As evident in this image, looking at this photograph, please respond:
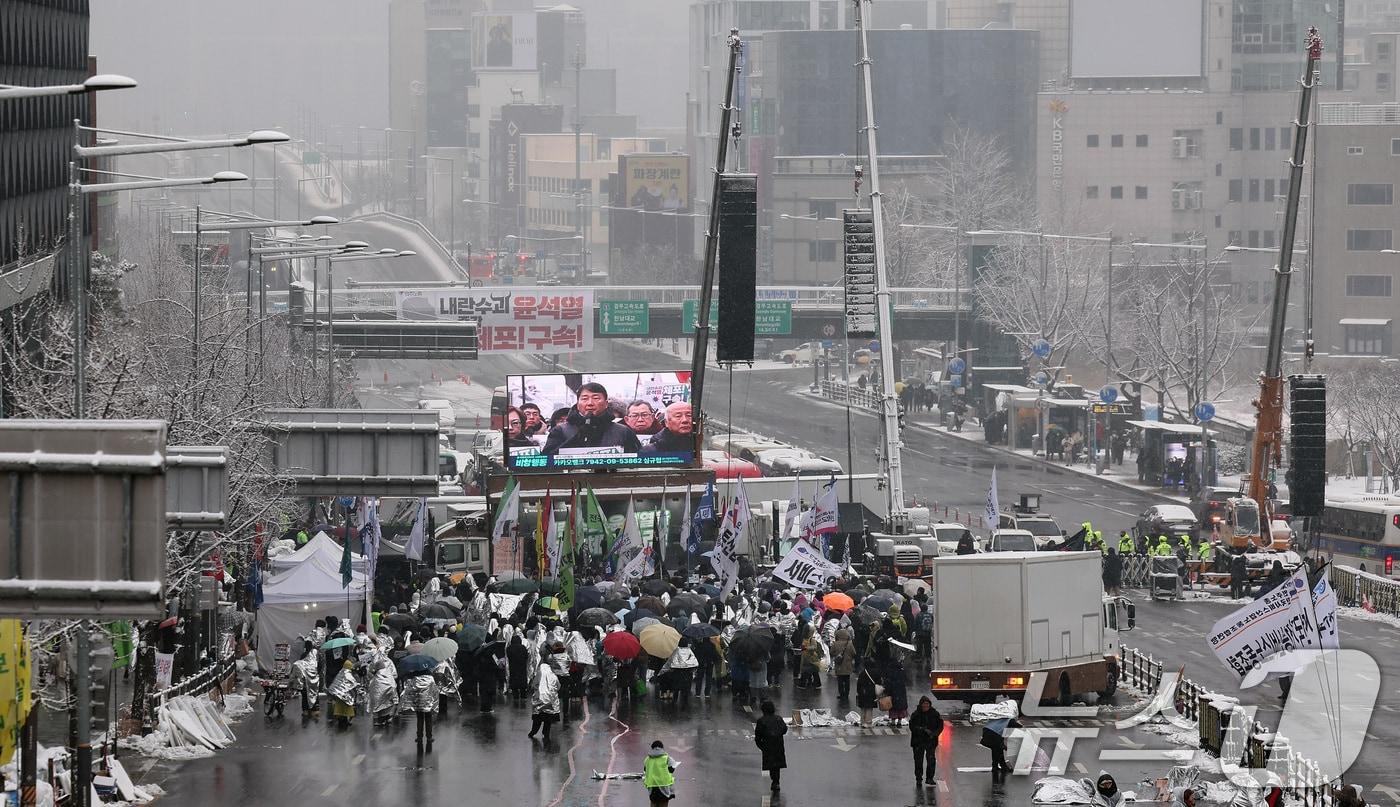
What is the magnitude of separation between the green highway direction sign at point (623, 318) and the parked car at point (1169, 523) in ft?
132

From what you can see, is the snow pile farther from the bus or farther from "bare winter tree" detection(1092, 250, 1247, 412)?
"bare winter tree" detection(1092, 250, 1247, 412)

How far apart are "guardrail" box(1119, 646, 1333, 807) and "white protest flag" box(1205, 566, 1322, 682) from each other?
3.28 feet

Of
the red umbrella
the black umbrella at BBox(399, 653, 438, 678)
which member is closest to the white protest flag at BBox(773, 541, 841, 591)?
the red umbrella

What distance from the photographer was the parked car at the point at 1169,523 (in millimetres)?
56125

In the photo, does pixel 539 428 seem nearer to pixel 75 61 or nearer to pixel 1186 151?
pixel 75 61

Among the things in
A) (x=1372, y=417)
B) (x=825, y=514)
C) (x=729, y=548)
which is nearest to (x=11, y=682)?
(x=729, y=548)

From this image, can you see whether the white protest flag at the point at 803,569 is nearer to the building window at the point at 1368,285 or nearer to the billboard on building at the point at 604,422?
the billboard on building at the point at 604,422

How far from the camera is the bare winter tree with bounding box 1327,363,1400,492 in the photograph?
71.3m

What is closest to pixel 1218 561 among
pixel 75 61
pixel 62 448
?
pixel 75 61

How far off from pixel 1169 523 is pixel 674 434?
485 inches

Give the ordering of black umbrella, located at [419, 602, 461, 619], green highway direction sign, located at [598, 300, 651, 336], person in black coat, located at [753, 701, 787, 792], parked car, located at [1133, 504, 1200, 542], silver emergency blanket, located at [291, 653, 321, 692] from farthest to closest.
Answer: green highway direction sign, located at [598, 300, 651, 336] → parked car, located at [1133, 504, 1200, 542] → black umbrella, located at [419, 602, 461, 619] → silver emergency blanket, located at [291, 653, 321, 692] → person in black coat, located at [753, 701, 787, 792]

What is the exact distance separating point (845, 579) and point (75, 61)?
99.4 ft

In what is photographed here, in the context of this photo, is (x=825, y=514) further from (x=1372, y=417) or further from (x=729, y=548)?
(x=1372, y=417)

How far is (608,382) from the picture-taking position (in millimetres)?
56625
